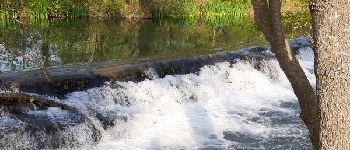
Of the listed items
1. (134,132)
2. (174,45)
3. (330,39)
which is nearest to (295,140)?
(134,132)

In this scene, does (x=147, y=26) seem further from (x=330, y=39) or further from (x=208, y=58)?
(x=330, y=39)

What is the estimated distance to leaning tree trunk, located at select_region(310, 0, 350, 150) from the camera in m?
2.95

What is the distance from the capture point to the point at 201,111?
11969mm

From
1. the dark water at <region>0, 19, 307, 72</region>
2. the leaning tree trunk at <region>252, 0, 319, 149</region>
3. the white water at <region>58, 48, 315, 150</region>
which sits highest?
the leaning tree trunk at <region>252, 0, 319, 149</region>

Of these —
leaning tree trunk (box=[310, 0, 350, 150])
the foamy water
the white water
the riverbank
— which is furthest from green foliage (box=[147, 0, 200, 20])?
leaning tree trunk (box=[310, 0, 350, 150])

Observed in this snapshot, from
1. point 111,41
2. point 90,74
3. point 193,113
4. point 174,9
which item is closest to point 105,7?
point 174,9

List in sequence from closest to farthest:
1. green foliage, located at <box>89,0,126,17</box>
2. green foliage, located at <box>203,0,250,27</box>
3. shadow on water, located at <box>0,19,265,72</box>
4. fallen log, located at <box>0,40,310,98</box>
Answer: fallen log, located at <box>0,40,310,98</box>
shadow on water, located at <box>0,19,265,72</box>
green foliage, located at <box>89,0,126,17</box>
green foliage, located at <box>203,0,250,27</box>

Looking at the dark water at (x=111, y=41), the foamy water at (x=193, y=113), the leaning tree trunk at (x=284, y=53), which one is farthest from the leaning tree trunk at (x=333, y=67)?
the dark water at (x=111, y=41)

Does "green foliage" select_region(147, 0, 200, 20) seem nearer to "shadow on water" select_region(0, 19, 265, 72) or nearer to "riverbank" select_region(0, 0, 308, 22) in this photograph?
"riverbank" select_region(0, 0, 308, 22)

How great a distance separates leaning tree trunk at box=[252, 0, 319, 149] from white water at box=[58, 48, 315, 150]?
17.1 feet

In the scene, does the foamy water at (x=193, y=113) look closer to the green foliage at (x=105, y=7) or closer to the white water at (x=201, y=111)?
the white water at (x=201, y=111)

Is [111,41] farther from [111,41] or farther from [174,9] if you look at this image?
[174,9]

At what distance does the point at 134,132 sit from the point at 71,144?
146cm

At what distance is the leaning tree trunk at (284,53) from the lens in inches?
152
